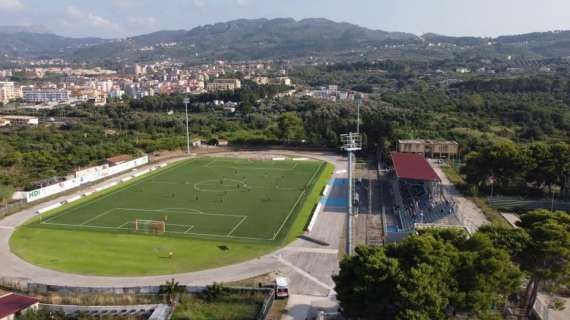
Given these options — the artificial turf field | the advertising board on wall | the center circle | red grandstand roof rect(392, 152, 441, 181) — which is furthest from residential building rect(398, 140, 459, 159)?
the advertising board on wall

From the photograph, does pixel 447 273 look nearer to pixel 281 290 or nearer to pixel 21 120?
pixel 281 290

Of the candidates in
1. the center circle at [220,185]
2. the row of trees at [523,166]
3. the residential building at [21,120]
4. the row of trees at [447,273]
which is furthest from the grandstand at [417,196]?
the residential building at [21,120]

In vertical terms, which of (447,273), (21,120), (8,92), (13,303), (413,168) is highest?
(8,92)

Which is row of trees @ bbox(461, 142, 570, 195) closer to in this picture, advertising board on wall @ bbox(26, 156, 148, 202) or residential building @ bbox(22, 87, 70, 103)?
advertising board on wall @ bbox(26, 156, 148, 202)

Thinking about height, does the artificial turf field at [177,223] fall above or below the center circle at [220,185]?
below

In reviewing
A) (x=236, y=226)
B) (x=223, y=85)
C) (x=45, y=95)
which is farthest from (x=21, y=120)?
(x=223, y=85)

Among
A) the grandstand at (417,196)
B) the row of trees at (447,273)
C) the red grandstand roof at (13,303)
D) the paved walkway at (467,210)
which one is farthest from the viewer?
the grandstand at (417,196)

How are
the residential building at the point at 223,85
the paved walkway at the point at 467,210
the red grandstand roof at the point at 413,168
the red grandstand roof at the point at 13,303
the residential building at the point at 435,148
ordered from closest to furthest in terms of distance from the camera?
the red grandstand roof at the point at 13,303, the paved walkway at the point at 467,210, the red grandstand roof at the point at 413,168, the residential building at the point at 435,148, the residential building at the point at 223,85

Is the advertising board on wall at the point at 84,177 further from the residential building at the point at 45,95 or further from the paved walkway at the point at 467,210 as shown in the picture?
the residential building at the point at 45,95
